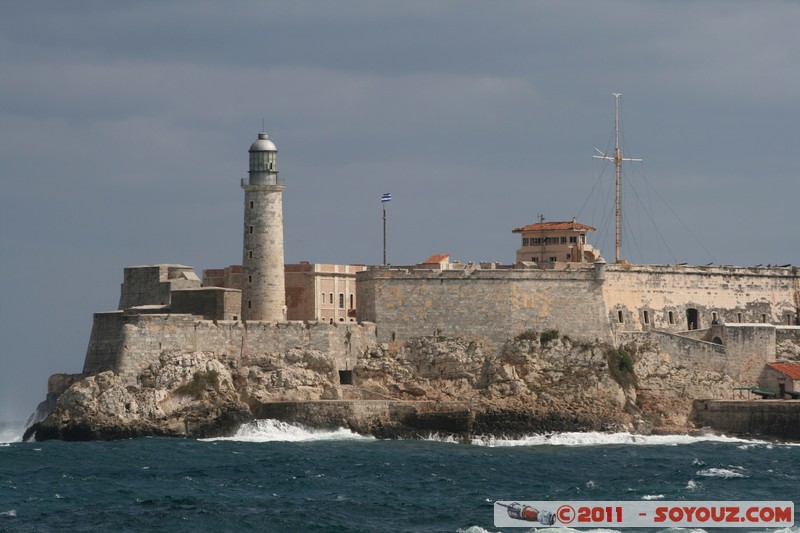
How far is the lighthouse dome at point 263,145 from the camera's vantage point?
64.9 metres

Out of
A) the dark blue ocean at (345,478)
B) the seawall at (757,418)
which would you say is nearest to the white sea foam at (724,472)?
the dark blue ocean at (345,478)

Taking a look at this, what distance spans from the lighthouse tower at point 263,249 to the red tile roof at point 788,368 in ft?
62.4

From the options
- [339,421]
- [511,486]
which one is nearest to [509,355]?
[339,421]

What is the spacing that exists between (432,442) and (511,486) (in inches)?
443

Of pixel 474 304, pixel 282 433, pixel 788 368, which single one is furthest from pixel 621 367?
pixel 282 433

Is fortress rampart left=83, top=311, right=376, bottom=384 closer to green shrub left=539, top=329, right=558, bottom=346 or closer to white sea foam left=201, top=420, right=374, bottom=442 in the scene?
white sea foam left=201, top=420, right=374, bottom=442

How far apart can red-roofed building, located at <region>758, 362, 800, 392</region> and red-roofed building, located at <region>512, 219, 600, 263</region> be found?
8.71 meters

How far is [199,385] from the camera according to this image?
59562 millimetres

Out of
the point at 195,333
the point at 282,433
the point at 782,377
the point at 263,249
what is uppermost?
the point at 263,249

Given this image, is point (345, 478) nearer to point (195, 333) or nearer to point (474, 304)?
point (195, 333)

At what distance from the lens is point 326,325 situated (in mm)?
63094

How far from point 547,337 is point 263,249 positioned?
10992mm

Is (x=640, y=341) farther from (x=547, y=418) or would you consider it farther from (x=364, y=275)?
(x=364, y=275)

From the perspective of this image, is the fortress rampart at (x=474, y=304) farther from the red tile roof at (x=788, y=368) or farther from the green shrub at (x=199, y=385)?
the green shrub at (x=199, y=385)
